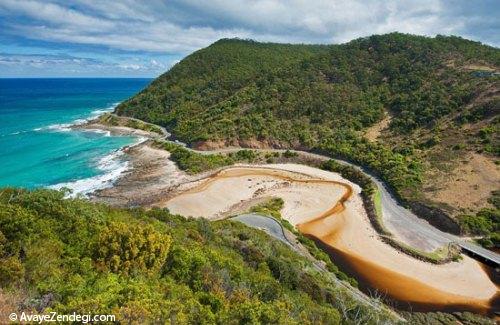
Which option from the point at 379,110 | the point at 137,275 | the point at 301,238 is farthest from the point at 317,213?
the point at 379,110

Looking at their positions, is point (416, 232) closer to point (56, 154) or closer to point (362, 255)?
point (362, 255)

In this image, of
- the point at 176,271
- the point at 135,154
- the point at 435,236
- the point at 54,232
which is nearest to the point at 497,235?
the point at 435,236

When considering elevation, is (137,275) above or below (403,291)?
above

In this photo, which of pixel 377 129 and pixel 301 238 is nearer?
pixel 301 238

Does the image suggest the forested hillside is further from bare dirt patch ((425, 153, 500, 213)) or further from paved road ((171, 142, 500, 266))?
paved road ((171, 142, 500, 266))

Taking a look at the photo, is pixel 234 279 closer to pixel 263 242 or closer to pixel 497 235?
pixel 263 242

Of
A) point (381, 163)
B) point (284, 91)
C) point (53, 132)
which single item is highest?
point (284, 91)

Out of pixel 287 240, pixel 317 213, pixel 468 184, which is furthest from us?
pixel 468 184
